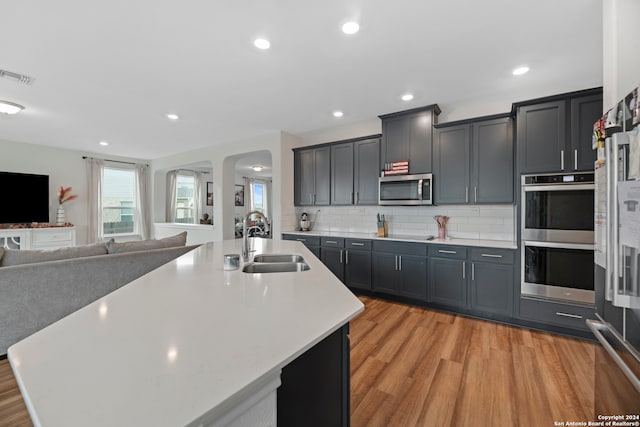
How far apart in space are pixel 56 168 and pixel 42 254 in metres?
4.60

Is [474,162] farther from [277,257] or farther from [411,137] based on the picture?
[277,257]

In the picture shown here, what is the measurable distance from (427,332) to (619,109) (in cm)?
227

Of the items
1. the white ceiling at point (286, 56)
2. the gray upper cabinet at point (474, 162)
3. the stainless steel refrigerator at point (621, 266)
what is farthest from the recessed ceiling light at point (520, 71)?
the stainless steel refrigerator at point (621, 266)

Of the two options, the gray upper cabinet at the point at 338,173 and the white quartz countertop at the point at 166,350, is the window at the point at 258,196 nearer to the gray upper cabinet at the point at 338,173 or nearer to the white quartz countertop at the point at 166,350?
the gray upper cabinet at the point at 338,173

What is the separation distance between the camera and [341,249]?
3961mm

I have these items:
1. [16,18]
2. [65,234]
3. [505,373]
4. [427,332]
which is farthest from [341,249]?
[65,234]

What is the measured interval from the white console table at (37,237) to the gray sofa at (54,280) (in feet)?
12.1

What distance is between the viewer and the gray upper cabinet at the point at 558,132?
2.51 metres

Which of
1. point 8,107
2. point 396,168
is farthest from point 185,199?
point 396,168

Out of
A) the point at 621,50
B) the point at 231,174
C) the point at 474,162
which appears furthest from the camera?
the point at 231,174

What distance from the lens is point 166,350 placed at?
72cm

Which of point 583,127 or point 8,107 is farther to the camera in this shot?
point 8,107

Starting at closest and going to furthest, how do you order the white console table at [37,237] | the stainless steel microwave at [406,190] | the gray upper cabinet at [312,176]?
the stainless steel microwave at [406,190] → the gray upper cabinet at [312,176] → the white console table at [37,237]

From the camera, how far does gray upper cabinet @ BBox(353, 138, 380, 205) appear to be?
157 inches
